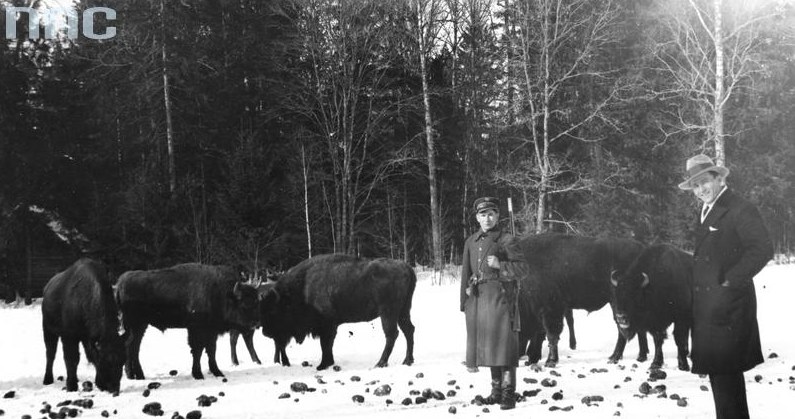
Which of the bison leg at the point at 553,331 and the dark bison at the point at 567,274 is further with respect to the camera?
the dark bison at the point at 567,274

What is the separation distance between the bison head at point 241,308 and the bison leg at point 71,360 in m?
2.09

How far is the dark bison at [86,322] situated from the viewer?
27.8ft

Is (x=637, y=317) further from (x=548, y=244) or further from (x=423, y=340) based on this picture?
(x=423, y=340)

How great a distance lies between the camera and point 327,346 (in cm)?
1110

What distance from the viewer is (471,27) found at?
2875 centimetres

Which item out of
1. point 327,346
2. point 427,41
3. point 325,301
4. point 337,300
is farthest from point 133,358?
point 427,41

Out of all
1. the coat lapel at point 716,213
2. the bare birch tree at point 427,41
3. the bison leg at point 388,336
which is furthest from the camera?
the bare birch tree at point 427,41

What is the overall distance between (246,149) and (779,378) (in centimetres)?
1818

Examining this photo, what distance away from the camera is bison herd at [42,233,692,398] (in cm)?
904

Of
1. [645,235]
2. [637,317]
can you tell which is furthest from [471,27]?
[637,317]

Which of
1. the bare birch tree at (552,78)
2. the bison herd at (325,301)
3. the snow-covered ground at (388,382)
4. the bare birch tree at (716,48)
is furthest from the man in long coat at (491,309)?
the bare birch tree at (552,78)

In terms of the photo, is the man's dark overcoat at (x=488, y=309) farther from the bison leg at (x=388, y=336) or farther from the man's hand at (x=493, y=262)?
the bison leg at (x=388, y=336)

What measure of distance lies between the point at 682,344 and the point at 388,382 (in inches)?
157

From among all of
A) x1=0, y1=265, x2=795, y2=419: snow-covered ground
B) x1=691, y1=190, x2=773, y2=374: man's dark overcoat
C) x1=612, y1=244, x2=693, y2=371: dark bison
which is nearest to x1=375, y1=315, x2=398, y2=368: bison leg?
x1=0, y1=265, x2=795, y2=419: snow-covered ground
